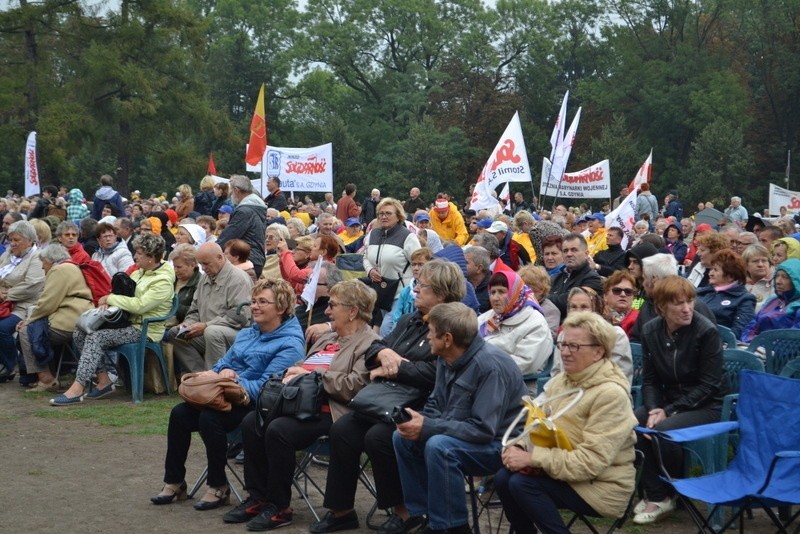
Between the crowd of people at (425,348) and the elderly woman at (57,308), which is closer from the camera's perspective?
the crowd of people at (425,348)

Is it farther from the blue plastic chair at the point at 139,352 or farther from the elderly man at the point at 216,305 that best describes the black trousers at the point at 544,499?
the blue plastic chair at the point at 139,352

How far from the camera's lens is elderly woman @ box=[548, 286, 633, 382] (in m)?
6.00

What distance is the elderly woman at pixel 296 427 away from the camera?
6.00 metres

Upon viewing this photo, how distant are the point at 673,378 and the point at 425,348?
1439 millimetres

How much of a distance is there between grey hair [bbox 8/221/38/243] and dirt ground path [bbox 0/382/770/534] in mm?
2250

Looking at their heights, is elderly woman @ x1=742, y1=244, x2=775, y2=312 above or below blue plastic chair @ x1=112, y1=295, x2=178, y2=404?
above

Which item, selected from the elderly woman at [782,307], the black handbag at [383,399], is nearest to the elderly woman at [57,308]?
the black handbag at [383,399]

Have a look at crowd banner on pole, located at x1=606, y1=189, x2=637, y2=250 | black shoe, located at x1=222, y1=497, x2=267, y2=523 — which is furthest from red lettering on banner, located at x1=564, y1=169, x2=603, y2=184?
black shoe, located at x1=222, y1=497, x2=267, y2=523

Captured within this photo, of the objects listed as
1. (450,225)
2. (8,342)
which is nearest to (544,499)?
(8,342)

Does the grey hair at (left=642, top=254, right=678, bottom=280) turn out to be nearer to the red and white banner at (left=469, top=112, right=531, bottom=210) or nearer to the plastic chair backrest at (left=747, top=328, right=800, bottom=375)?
the plastic chair backrest at (left=747, top=328, right=800, bottom=375)

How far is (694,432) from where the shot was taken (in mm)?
5191

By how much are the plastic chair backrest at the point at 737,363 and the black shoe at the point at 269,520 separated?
2.71 m

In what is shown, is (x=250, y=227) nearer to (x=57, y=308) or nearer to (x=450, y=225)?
(x=57, y=308)

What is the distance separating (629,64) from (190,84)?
25803mm
